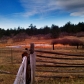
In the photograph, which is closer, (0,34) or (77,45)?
(77,45)

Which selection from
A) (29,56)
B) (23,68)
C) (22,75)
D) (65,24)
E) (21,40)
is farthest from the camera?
(65,24)

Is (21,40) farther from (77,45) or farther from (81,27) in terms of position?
(77,45)

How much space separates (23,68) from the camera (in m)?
5.03

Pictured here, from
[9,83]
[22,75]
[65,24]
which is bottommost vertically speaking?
[9,83]

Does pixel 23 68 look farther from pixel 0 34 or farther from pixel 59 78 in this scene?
pixel 0 34

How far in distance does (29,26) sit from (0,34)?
1532cm

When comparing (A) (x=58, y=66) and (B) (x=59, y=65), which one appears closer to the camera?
(A) (x=58, y=66)

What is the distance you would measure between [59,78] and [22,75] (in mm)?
3612

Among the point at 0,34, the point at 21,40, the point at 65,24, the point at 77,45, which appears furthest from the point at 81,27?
the point at 77,45

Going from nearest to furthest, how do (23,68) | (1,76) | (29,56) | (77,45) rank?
(23,68)
(29,56)
(1,76)
(77,45)

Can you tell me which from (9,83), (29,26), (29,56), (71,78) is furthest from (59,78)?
(29,26)

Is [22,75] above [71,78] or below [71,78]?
above

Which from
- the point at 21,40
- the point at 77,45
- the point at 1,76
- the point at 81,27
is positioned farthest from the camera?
the point at 81,27

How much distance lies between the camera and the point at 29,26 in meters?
78.7
